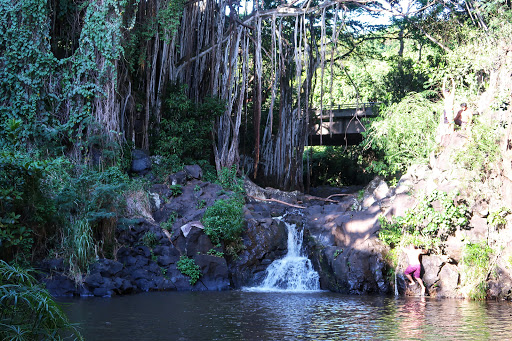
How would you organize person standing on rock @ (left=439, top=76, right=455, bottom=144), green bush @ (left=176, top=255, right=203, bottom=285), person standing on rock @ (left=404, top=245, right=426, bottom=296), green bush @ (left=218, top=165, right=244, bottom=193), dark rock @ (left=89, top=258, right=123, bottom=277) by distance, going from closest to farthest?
dark rock @ (left=89, top=258, right=123, bottom=277)
person standing on rock @ (left=404, top=245, right=426, bottom=296)
green bush @ (left=176, top=255, right=203, bottom=285)
person standing on rock @ (left=439, top=76, right=455, bottom=144)
green bush @ (left=218, top=165, right=244, bottom=193)

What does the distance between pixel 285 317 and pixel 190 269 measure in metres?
4.61

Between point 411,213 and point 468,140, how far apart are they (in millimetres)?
→ 2196

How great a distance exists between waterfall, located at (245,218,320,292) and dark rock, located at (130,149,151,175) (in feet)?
16.0

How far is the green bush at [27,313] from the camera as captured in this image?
4.05m

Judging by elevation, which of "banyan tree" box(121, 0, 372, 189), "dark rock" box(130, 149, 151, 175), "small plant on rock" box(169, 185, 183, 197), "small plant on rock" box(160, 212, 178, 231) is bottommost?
"small plant on rock" box(160, 212, 178, 231)

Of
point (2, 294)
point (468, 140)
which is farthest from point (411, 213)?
point (2, 294)

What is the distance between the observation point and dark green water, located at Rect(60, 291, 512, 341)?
23.8 feet

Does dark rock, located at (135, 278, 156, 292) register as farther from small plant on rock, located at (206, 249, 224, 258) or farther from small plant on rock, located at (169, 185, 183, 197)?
small plant on rock, located at (169, 185, 183, 197)

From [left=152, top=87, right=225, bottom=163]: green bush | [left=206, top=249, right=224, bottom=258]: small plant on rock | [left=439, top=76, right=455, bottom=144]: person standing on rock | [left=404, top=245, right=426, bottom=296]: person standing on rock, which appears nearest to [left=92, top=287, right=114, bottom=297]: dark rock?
[left=206, top=249, right=224, bottom=258]: small plant on rock

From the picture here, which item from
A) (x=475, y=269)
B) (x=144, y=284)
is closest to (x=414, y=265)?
(x=475, y=269)

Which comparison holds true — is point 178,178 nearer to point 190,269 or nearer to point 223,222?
point 223,222

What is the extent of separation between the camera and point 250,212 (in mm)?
14852

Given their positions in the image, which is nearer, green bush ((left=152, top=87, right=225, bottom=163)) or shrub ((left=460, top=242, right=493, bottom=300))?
shrub ((left=460, top=242, right=493, bottom=300))

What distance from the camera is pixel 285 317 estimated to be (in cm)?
870
